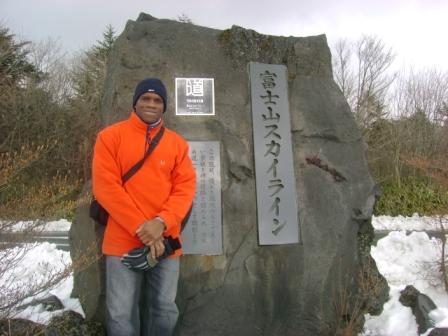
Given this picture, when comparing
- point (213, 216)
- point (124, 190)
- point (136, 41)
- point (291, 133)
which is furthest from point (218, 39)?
point (124, 190)

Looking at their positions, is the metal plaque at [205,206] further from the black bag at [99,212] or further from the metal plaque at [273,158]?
the black bag at [99,212]

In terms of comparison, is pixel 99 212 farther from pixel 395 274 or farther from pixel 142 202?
pixel 395 274

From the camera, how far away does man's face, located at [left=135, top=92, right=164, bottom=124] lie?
2896 millimetres

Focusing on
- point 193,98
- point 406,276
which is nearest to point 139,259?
point 193,98

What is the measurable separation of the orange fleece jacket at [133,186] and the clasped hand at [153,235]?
0.05 metres

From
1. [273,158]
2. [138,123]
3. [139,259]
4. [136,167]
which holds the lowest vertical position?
[139,259]

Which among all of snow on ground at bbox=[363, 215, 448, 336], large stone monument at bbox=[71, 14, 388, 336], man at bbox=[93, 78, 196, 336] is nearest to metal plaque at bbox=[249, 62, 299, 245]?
large stone monument at bbox=[71, 14, 388, 336]

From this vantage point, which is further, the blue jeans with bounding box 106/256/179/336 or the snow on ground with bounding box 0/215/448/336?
the snow on ground with bounding box 0/215/448/336

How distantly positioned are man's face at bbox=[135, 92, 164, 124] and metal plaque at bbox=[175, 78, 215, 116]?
936 mm

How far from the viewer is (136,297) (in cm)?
295

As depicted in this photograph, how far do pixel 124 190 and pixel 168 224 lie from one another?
34cm

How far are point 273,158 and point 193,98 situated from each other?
880mm

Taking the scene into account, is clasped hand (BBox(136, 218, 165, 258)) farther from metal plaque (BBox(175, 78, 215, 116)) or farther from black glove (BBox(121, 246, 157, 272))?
metal plaque (BBox(175, 78, 215, 116))

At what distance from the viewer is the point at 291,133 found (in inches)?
161
